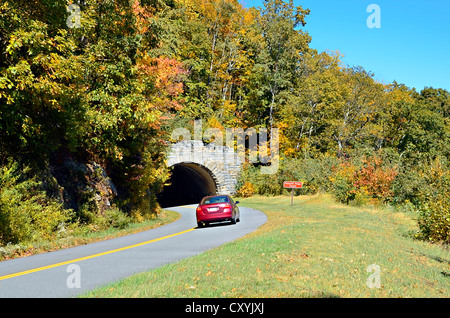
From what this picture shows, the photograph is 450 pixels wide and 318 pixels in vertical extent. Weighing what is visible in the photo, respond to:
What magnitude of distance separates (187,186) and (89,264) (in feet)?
129

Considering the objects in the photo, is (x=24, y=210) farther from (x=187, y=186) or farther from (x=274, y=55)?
(x=274, y=55)

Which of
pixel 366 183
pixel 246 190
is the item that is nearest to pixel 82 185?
pixel 366 183

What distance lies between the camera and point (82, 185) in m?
17.4

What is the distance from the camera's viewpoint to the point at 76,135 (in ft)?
51.2

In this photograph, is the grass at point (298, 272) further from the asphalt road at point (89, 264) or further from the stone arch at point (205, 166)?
the stone arch at point (205, 166)

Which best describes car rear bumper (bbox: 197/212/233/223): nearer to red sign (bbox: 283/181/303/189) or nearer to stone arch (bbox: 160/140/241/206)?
red sign (bbox: 283/181/303/189)

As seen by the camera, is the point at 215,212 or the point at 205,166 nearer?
Answer: the point at 215,212

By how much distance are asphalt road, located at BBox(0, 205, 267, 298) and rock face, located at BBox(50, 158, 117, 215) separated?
3.29m

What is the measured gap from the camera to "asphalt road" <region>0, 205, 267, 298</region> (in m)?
7.22

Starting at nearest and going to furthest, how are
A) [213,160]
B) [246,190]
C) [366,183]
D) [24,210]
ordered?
[24,210], [366,183], [213,160], [246,190]

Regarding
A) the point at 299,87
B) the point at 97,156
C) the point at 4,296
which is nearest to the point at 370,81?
the point at 299,87

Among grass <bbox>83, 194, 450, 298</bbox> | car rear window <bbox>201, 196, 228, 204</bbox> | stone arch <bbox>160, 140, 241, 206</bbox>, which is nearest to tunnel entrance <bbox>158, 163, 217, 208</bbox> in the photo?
stone arch <bbox>160, 140, 241, 206</bbox>

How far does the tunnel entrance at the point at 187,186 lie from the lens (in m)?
43.0

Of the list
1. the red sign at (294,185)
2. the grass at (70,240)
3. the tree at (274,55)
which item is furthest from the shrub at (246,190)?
the grass at (70,240)
